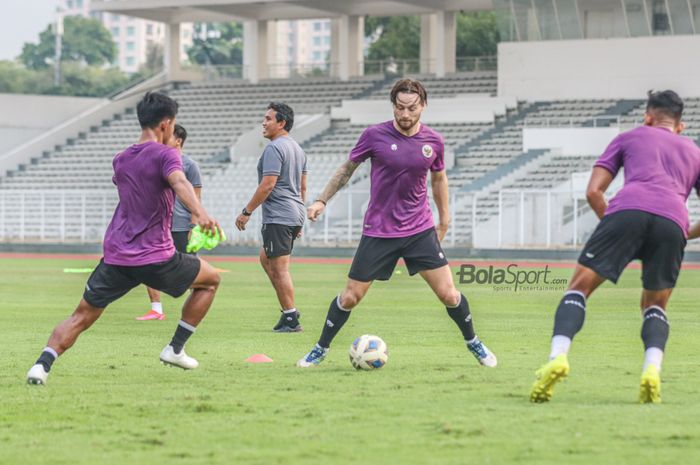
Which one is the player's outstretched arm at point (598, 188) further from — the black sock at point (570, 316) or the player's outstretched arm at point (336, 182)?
the player's outstretched arm at point (336, 182)

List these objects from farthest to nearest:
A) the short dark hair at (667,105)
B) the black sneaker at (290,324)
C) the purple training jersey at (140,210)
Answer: the black sneaker at (290,324) < the purple training jersey at (140,210) < the short dark hair at (667,105)

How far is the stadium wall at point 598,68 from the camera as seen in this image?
46688mm

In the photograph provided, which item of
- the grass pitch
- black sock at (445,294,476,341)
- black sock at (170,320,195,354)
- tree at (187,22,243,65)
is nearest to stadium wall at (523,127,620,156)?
the grass pitch

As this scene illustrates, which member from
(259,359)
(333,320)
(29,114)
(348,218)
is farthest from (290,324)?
(29,114)

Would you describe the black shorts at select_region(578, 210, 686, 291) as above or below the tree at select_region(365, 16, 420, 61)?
below

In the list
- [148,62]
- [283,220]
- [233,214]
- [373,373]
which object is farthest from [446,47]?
[148,62]

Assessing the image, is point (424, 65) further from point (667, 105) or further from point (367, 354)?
point (667, 105)

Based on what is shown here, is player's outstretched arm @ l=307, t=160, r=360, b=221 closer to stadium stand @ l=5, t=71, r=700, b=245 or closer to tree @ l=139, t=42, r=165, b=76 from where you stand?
stadium stand @ l=5, t=71, r=700, b=245

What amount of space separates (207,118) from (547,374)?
46106 millimetres

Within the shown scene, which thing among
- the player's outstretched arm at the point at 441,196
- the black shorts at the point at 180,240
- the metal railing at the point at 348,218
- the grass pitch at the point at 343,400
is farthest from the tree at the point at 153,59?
the player's outstretched arm at the point at 441,196

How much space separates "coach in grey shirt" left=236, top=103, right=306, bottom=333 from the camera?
13.9m

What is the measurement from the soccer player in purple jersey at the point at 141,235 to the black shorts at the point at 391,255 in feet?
4.69

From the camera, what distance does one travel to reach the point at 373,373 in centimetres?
1040

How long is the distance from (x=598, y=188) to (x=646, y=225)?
36 centimetres
